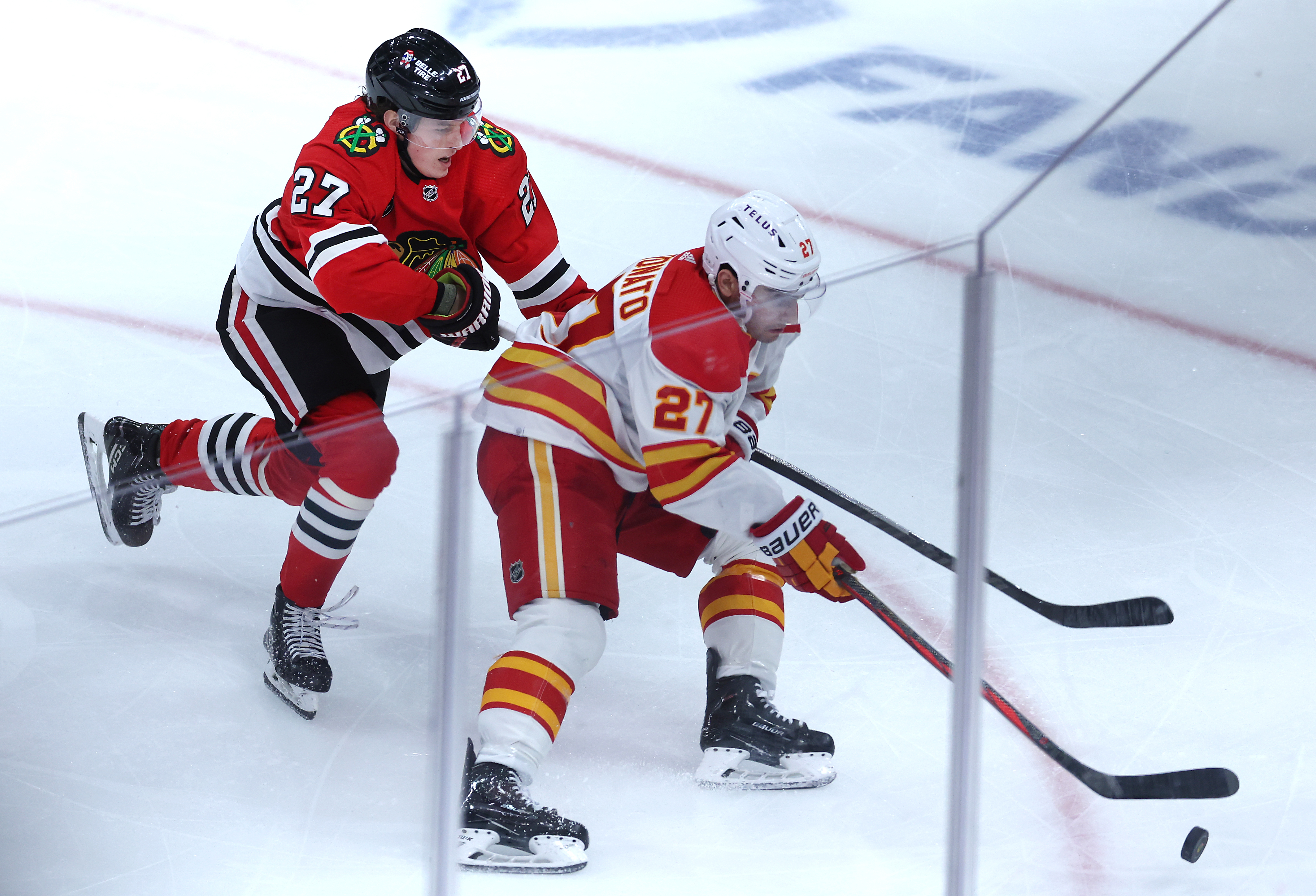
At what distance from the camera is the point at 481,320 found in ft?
7.18

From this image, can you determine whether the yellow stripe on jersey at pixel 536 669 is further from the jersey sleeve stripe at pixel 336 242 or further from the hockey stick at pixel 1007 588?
the jersey sleeve stripe at pixel 336 242

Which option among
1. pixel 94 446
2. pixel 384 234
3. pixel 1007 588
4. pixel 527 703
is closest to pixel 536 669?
pixel 527 703

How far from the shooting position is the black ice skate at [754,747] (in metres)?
1.57

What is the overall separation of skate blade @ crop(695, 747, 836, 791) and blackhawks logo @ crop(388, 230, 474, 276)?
0.91 metres

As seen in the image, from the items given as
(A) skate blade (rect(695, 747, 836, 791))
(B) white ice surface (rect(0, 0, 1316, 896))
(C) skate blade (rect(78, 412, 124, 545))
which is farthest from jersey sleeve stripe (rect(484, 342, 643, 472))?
(C) skate blade (rect(78, 412, 124, 545))

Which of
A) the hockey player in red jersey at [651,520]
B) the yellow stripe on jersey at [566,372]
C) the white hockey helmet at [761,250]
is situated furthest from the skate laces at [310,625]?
the white hockey helmet at [761,250]

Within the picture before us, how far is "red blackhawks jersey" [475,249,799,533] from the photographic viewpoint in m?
1.42

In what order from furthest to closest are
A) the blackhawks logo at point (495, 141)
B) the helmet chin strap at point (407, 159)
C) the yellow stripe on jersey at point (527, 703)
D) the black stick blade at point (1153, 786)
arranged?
the blackhawks logo at point (495, 141), the helmet chin strap at point (407, 159), the black stick blade at point (1153, 786), the yellow stripe on jersey at point (527, 703)


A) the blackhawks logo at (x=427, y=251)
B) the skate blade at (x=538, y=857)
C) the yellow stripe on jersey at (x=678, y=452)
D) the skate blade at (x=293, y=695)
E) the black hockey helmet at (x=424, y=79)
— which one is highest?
the black hockey helmet at (x=424, y=79)

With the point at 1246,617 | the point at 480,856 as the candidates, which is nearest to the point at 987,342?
the point at 480,856

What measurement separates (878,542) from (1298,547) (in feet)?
3.13

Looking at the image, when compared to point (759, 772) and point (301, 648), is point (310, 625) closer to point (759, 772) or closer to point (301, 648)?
point (301, 648)

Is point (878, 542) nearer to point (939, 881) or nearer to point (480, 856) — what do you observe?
point (939, 881)

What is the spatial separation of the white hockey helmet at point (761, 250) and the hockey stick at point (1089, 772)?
1.35 feet
